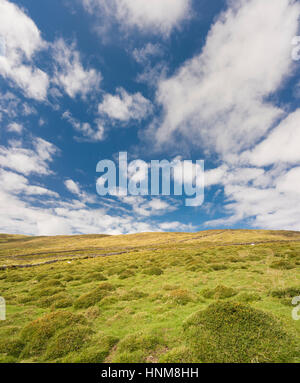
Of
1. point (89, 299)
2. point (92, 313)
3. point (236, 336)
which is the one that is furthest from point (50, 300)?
point (236, 336)

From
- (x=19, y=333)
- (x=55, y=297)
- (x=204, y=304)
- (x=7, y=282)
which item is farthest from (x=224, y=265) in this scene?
(x=7, y=282)

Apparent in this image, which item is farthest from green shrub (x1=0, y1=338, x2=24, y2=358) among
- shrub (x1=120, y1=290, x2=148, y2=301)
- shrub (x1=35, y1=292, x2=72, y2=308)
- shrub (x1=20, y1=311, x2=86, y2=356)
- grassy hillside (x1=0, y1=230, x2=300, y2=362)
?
shrub (x1=120, y1=290, x2=148, y2=301)

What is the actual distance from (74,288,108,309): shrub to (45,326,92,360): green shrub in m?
4.93

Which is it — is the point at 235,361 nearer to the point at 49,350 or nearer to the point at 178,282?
the point at 49,350

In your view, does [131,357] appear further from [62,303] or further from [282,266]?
[282,266]

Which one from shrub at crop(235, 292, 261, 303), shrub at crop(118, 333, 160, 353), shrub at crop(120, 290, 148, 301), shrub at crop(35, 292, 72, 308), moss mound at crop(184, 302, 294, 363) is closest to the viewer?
moss mound at crop(184, 302, 294, 363)

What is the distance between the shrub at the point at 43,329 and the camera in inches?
372

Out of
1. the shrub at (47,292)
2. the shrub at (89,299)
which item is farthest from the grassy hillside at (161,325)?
the shrub at (47,292)

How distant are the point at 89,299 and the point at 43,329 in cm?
571

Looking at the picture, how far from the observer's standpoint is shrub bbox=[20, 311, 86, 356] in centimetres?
944

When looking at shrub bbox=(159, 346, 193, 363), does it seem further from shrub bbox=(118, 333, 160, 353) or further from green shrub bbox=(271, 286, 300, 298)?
green shrub bbox=(271, 286, 300, 298)

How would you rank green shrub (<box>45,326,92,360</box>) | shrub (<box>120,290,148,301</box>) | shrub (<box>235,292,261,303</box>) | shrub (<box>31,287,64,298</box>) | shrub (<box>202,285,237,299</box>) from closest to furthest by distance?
green shrub (<box>45,326,92,360</box>) → shrub (<box>235,292,261,303</box>) → shrub (<box>202,285,237,299</box>) → shrub (<box>120,290,148,301</box>) → shrub (<box>31,287,64,298</box>)

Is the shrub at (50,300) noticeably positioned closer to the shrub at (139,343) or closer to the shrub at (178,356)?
the shrub at (139,343)
